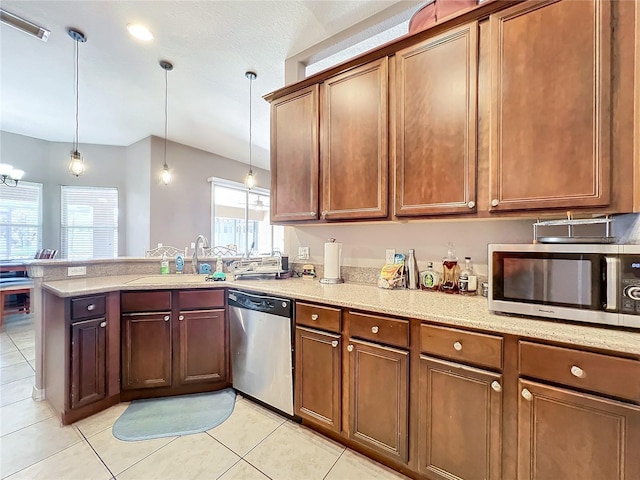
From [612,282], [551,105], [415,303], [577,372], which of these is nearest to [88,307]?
[415,303]

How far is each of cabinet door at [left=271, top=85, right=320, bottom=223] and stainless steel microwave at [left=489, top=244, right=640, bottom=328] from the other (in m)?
1.32

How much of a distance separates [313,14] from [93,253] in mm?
5931

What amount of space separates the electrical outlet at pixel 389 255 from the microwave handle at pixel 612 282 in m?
1.17

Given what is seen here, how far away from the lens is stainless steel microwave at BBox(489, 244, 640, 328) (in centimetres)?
101

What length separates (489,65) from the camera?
4.74 ft

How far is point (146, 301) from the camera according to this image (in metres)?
2.08

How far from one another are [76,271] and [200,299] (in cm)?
121

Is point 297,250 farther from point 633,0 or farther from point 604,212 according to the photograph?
point 633,0

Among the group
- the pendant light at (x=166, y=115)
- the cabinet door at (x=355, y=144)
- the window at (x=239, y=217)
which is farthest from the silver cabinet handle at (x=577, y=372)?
the window at (x=239, y=217)

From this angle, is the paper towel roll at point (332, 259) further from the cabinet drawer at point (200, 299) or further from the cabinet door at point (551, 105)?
the cabinet door at point (551, 105)

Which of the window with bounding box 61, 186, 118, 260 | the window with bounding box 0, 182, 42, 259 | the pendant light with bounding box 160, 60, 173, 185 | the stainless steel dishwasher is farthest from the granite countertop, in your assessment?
the window with bounding box 0, 182, 42, 259

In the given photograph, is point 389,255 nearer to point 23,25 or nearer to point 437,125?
point 437,125

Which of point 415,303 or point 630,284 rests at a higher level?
point 630,284

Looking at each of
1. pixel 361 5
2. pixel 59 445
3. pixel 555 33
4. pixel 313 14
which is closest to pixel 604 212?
pixel 555 33
